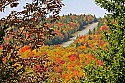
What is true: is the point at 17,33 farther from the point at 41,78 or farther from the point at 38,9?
the point at 41,78

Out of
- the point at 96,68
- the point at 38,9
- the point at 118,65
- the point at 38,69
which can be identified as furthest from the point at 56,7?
the point at 96,68

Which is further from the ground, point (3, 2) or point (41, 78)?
point (3, 2)

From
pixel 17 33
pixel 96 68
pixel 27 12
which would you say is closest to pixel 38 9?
pixel 27 12

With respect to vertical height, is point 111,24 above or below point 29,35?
below

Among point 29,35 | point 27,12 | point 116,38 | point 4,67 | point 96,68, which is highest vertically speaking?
point 27,12

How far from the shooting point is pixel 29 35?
28.7ft

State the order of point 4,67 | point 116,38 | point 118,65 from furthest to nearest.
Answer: point 116,38, point 118,65, point 4,67

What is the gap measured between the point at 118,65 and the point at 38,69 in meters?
6.01

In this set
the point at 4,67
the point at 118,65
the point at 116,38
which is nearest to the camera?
the point at 4,67

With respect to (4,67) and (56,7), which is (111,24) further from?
(4,67)

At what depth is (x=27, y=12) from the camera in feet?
28.7

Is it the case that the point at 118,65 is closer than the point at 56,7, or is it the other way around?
the point at 56,7

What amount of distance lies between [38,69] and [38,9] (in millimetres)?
1887

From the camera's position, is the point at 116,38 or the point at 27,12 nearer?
the point at 27,12
